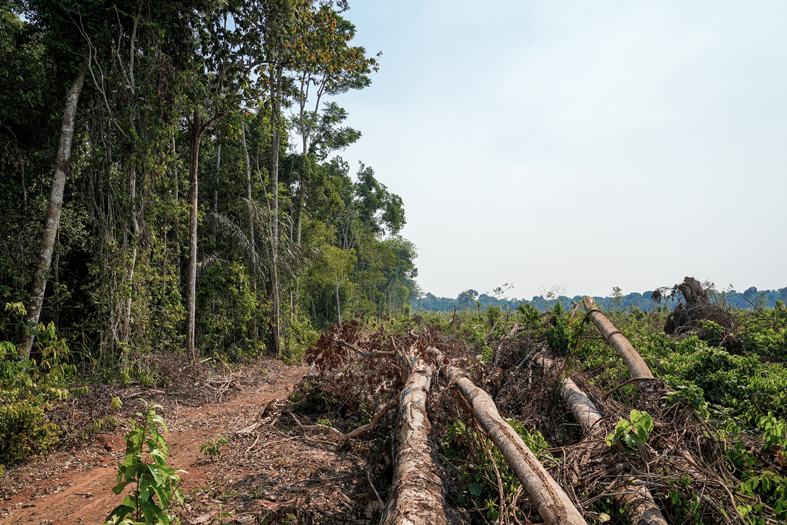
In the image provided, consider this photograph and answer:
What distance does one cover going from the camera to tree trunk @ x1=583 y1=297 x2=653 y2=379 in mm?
4090

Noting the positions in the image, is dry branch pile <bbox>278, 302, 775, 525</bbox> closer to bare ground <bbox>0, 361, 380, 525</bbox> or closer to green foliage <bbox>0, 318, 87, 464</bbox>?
bare ground <bbox>0, 361, 380, 525</bbox>

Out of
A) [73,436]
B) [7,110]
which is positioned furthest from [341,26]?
[73,436]

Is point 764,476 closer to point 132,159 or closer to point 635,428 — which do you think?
point 635,428

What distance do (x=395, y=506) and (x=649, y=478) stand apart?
182 cm

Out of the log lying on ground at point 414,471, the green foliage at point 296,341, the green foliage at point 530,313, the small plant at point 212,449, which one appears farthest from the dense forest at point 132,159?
the green foliage at point 530,313

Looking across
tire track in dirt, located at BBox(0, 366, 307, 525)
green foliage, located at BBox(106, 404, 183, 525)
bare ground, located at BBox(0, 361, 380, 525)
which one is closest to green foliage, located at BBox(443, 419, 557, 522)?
bare ground, located at BBox(0, 361, 380, 525)

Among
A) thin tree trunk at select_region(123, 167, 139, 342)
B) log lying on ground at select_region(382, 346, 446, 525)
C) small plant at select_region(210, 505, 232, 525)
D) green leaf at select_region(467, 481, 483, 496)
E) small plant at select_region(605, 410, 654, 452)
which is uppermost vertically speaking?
thin tree trunk at select_region(123, 167, 139, 342)

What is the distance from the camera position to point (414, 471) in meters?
2.97

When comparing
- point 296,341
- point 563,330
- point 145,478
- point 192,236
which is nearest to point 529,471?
point 145,478

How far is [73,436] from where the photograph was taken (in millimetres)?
4785

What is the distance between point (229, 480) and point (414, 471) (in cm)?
206

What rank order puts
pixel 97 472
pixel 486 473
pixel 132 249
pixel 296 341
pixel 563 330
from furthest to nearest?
pixel 296 341 → pixel 132 249 → pixel 563 330 → pixel 97 472 → pixel 486 473

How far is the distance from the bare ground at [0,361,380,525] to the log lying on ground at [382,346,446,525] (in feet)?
1.72

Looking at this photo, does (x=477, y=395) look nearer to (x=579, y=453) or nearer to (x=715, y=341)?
(x=579, y=453)
